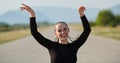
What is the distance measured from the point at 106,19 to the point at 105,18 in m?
0.96

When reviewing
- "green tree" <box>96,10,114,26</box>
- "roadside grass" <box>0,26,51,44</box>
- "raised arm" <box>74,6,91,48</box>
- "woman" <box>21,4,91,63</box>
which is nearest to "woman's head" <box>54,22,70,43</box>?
"woman" <box>21,4,91,63</box>

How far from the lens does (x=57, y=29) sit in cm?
396

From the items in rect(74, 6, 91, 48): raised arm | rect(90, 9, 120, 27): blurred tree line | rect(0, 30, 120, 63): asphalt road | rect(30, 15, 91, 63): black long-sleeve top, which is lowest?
rect(90, 9, 120, 27): blurred tree line

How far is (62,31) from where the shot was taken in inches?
154

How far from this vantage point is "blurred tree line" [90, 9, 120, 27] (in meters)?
108

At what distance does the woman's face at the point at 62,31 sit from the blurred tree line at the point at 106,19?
342 feet

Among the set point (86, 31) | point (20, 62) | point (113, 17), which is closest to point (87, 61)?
point (20, 62)

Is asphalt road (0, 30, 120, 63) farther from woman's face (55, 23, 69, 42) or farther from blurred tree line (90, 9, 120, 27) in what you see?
blurred tree line (90, 9, 120, 27)

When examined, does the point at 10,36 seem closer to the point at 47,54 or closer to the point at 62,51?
the point at 47,54

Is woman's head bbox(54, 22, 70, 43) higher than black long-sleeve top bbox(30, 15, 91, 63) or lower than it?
higher

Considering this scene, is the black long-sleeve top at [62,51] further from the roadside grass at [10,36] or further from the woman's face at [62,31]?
the roadside grass at [10,36]

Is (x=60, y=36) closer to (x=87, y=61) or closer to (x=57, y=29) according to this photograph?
(x=57, y=29)

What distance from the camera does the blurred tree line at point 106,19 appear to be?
108250 mm

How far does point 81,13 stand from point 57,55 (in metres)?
0.63
